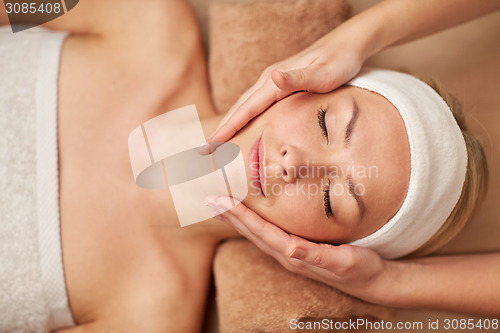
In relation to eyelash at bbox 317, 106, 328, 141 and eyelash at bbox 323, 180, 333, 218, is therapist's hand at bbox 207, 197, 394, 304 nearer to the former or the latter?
eyelash at bbox 323, 180, 333, 218

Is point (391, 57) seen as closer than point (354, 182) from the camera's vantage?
No

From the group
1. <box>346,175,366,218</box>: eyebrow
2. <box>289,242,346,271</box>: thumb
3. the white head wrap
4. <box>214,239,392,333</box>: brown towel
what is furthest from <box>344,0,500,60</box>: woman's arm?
<box>214,239,392,333</box>: brown towel

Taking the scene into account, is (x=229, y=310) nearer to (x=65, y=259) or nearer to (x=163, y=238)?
(x=163, y=238)

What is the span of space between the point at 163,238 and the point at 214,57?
610mm

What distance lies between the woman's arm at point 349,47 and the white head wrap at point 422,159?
0.24 ft

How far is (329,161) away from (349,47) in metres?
0.35

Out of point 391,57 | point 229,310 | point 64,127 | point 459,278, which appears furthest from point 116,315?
point 391,57

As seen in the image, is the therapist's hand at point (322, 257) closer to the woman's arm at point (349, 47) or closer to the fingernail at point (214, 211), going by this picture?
the fingernail at point (214, 211)

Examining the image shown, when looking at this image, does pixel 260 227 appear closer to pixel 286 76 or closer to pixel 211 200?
pixel 211 200

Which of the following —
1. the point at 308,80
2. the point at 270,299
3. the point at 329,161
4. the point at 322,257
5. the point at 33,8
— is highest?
the point at 33,8

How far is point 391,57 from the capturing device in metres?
1.46

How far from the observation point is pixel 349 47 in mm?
1104

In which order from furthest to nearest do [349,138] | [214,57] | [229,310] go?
[214,57] → [229,310] → [349,138]

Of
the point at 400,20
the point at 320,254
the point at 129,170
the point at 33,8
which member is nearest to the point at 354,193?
the point at 320,254
